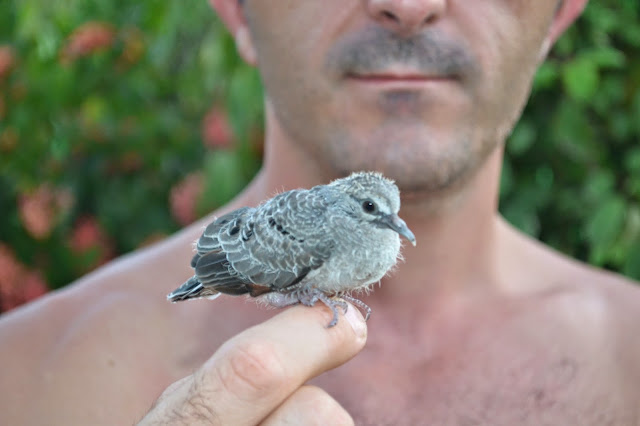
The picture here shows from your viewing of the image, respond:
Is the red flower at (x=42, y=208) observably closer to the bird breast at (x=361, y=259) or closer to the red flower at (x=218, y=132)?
the red flower at (x=218, y=132)

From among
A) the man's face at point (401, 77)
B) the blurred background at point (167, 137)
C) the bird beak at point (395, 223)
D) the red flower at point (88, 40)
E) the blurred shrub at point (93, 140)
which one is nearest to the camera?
the bird beak at point (395, 223)

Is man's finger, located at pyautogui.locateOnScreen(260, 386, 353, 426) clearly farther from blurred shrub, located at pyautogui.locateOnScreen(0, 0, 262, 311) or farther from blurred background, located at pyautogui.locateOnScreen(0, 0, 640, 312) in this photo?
blurred shrub, located at pyautogui.locateOnScreen(0, 0, 262, 311)

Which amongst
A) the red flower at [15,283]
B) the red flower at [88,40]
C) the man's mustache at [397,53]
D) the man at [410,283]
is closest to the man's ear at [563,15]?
the man at [410,283]

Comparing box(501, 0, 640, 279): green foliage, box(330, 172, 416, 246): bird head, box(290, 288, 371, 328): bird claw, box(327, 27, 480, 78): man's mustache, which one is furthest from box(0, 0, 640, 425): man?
box(330, 172, 416, 246): bird head

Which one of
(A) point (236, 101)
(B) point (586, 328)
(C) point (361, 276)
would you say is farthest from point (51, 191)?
(C) point (361, 276)

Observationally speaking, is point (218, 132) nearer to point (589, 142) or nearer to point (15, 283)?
point (15, 283)

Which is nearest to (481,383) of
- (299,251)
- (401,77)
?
(401,77)
